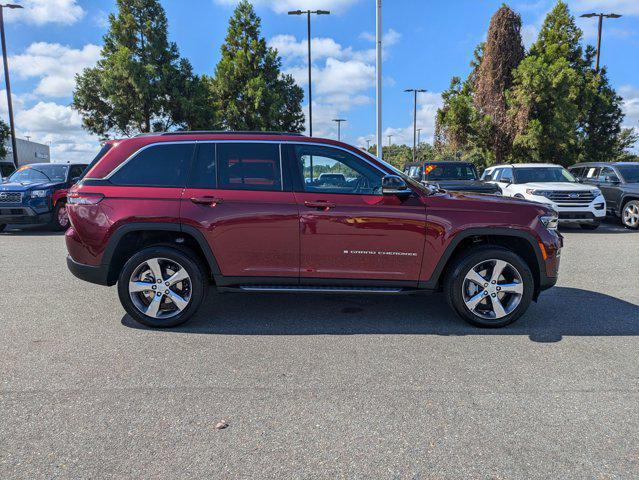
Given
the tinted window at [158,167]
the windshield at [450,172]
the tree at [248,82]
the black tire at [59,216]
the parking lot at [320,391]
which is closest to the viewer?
the parking lot at [320,391]

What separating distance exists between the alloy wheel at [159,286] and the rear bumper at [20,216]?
857cm

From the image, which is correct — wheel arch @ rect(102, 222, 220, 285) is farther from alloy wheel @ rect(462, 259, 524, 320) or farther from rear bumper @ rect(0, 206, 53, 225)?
rear bumper @ rect(0, 206, 53, 225)

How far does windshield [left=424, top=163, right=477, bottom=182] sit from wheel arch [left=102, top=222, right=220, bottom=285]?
34.0ft

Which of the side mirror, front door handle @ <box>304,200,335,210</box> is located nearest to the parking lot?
front door handle @ <box>304,200,335,210</box>

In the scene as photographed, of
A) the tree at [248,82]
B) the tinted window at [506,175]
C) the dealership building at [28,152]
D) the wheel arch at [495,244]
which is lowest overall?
the wheel arch at [495,244]

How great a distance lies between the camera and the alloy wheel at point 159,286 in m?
4.54

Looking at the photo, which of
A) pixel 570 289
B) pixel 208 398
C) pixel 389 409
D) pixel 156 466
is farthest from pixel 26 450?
pixel 570 289

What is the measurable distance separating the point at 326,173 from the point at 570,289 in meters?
3.70

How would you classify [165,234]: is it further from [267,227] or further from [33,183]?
[33,183]

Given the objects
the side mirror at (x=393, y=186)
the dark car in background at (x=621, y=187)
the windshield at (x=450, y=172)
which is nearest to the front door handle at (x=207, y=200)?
the side mirror at (x=393, y=186)

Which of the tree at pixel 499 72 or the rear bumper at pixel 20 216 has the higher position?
the tree at pixel 499 72

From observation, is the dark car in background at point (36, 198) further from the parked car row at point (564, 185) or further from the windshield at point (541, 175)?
the windshield at point (541, 175)

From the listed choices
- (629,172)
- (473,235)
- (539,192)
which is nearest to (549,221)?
(473,235)

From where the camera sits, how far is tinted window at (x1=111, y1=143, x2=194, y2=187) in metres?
4.57
